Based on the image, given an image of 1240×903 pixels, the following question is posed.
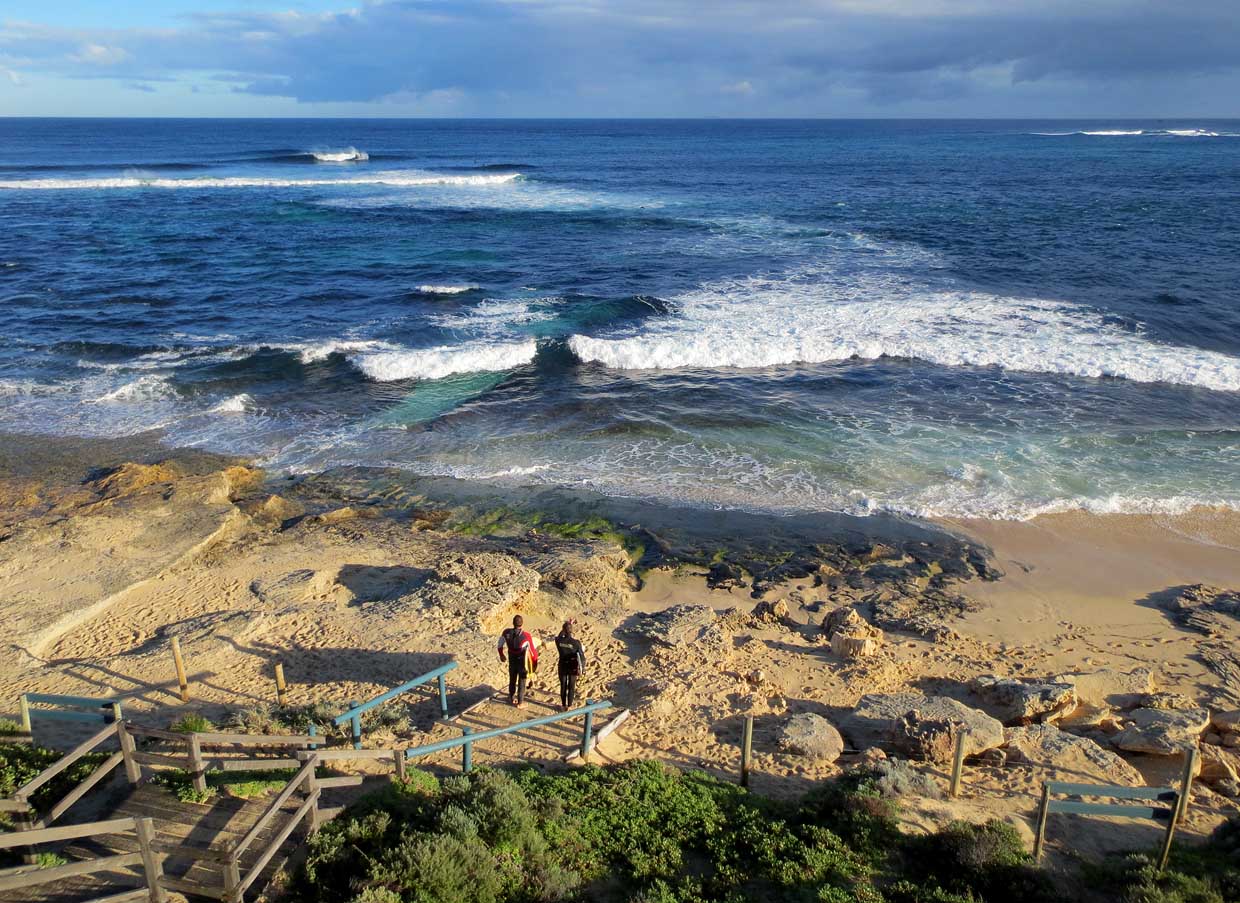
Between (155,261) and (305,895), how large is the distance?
37.0m

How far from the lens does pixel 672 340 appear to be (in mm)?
25688

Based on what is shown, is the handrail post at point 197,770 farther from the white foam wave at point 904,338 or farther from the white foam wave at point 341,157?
the white foam wave at point 341,157

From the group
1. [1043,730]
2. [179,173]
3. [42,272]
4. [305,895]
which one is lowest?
[1043,730]

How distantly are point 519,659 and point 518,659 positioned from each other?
1 cm

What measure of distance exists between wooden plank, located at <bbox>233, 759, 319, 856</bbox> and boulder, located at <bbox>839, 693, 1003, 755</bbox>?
6156 mm

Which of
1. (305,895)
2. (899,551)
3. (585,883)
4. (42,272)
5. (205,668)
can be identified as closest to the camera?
(305,895)

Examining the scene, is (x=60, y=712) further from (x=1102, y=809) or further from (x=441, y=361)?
(x=441, y=361)

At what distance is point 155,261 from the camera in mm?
36156

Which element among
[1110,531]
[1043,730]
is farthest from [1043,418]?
[1043,730]

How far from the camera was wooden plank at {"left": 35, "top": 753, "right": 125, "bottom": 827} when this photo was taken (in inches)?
258

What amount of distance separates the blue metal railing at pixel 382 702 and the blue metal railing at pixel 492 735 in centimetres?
56

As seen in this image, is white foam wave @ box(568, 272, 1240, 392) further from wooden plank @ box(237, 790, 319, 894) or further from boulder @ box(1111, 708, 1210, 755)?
wooden plank @ box(237, 790, 319, 894)

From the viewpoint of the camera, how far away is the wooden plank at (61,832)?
5.28 metres

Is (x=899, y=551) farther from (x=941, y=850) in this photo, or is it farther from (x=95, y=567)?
(x=95, y=567)
